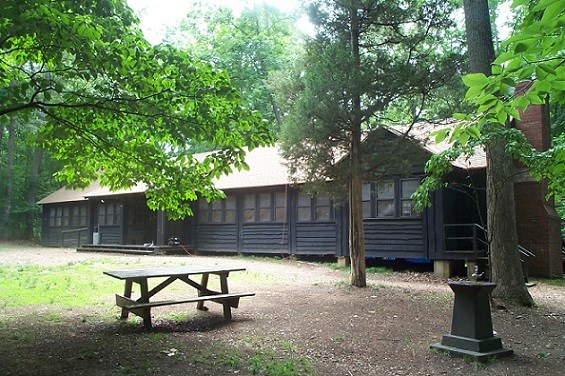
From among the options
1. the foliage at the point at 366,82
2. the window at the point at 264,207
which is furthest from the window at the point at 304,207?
the foliage at the point at 366,82

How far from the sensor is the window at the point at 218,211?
22.3 metres

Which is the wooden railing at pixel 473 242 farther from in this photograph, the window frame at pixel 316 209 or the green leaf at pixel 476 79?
the green leaf at pixel 476 79

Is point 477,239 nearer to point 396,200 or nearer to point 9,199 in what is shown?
point 396,200

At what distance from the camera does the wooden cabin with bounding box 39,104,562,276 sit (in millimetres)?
15367

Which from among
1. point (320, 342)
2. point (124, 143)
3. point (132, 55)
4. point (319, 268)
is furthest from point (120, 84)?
point (319, 268)

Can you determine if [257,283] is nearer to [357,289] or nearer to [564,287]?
[357,289]

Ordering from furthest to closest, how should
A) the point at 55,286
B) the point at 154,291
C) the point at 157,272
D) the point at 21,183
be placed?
the point at 21,183
the point at 55,286
the point at 157,272
the point at 154,291

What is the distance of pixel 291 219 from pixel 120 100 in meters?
13.6

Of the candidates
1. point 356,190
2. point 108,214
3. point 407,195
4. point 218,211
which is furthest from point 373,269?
point 108,214

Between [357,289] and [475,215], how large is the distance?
22.0 ft

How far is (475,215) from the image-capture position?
54.3 ft

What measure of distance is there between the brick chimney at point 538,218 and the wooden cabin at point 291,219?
0.40 metres

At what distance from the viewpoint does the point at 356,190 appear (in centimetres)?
1234

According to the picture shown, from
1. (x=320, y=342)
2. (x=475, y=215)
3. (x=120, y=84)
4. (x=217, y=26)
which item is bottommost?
(x=320, y=342)
